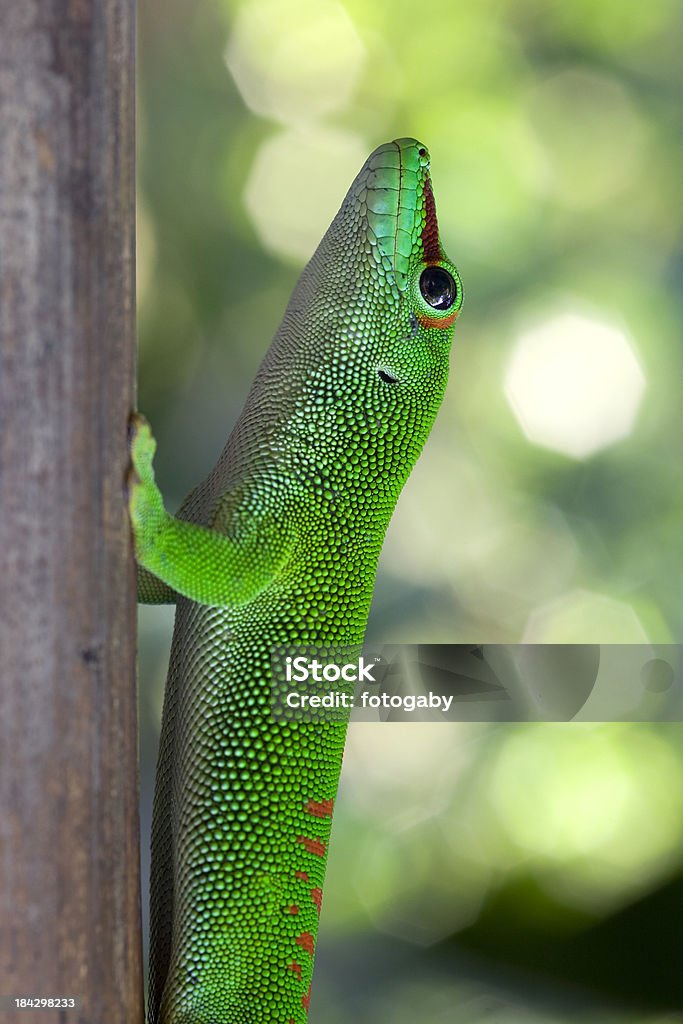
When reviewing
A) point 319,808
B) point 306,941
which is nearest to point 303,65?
point 319,808

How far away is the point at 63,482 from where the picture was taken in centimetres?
71

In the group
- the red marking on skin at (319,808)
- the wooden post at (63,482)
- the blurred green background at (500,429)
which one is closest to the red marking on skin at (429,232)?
the wooden post at (63,482)

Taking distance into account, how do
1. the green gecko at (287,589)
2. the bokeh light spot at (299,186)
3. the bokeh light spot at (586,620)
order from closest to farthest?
1. the green gecko at (287,589)
2. the bokeh light spot at (586,620)
3. the bokeh light spot at (299,186)

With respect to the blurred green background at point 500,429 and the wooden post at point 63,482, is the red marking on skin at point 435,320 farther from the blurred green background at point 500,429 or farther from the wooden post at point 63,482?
the blurred green background at point 500,429

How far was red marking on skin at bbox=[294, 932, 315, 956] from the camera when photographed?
1023mm

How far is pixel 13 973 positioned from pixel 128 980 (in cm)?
11

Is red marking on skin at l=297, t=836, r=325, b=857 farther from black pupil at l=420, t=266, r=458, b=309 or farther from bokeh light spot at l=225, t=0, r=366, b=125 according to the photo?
bokeh light spot at l=225, t=0, r=366, b=125

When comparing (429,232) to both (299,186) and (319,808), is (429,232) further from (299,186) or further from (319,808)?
(299,186)

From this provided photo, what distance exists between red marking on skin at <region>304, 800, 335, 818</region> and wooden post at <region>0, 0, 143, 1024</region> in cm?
30

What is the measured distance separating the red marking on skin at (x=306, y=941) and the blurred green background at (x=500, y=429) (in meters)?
1.09

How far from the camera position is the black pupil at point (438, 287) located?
3.40 ft

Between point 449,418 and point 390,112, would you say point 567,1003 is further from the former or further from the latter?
point 390,112

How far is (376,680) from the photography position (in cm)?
141

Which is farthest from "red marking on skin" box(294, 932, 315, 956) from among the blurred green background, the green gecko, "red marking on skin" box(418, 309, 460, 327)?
the blurred green background
